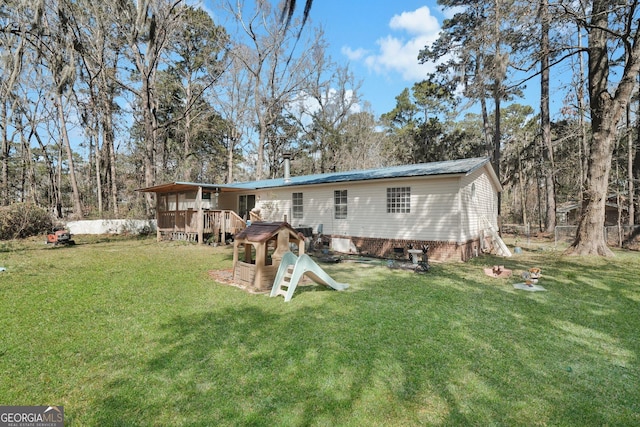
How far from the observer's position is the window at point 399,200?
10789mm

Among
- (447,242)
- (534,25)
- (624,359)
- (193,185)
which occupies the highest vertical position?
(534,25)

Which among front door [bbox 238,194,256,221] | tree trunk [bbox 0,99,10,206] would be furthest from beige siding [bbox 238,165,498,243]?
tree trunk [bbox 0,99,10,206]

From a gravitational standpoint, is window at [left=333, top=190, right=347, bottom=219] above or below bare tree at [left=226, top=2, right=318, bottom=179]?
below

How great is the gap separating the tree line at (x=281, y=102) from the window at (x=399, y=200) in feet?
15.2

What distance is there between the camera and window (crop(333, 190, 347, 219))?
12609 millimetres

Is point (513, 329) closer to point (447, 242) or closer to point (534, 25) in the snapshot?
point (447, 242)

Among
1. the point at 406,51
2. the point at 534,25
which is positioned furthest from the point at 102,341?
the point at 406,51

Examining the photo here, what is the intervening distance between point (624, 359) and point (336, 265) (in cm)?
663

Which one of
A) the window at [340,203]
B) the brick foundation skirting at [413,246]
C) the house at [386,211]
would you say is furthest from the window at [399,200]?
the window at [340,203]

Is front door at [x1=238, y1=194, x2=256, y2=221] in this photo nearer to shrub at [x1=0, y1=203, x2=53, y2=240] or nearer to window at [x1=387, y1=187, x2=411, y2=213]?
window at [x1=387, y1=187, x2=411, y2=213]

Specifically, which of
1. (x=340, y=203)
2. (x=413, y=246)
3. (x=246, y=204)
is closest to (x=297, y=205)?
(x=340, y=203)

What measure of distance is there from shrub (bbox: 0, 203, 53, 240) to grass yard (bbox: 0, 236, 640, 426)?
34.3ft

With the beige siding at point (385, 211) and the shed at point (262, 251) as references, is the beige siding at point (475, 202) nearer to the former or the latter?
the beige siding at point (385, 211)

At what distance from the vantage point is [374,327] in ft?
13.9
